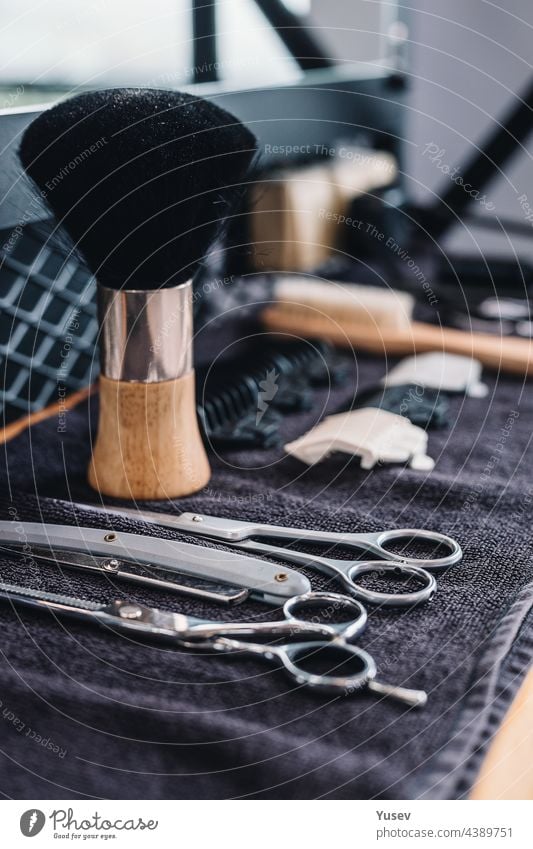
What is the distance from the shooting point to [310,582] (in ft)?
1.02

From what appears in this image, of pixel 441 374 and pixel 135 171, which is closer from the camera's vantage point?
pixel 135 171

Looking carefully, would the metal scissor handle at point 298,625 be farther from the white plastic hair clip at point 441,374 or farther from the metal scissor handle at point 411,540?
the white plastic hair clip at point 441,374

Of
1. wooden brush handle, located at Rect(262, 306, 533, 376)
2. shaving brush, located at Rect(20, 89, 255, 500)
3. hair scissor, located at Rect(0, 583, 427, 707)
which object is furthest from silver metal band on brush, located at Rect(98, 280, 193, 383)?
wooden brush handle, located at Rect(262, 306, 533, 376)

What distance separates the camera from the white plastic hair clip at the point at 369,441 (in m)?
0.41

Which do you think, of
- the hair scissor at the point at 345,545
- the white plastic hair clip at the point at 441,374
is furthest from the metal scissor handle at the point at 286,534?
the white plastic hair clip at the point at 441,374

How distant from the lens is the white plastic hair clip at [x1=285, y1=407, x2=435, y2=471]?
407mm

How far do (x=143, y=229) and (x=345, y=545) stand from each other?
138 mm

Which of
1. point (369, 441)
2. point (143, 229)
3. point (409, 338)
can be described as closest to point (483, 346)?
point (409, 338)

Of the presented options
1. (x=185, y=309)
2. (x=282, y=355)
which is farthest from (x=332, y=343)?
(x=185, y=309)

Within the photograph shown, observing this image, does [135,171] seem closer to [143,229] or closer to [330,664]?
[143,229]

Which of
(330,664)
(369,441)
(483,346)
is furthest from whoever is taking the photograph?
(483,346)

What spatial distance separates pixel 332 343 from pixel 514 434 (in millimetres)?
150

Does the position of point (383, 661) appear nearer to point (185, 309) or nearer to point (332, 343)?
point (185, 309)

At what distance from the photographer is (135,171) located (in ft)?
1.07
